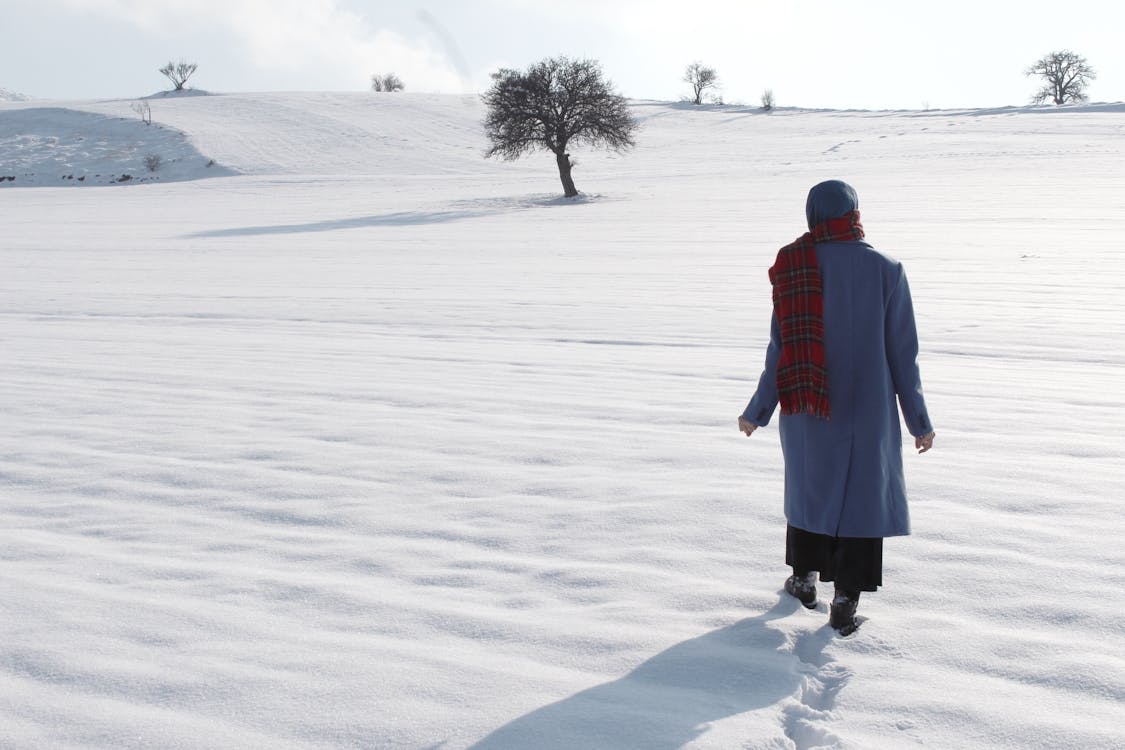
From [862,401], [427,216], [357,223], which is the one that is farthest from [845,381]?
[427,216]

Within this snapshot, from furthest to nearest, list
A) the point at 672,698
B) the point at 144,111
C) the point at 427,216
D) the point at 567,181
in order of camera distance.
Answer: the point at 144,111
the point at 567,181
the point at 427,216
the point at 672,698

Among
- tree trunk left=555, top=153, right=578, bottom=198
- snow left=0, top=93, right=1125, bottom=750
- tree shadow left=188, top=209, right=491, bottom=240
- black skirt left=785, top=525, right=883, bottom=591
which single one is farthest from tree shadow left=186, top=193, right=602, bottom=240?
black skirt left=785, top=525, right=883, bottom=591

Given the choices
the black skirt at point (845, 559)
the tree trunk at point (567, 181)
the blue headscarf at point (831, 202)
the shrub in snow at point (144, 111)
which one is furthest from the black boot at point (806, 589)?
the shrub in snow at point (144, 111)

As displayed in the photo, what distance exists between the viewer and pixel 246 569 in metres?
3.92

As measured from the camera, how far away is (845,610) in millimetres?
3322

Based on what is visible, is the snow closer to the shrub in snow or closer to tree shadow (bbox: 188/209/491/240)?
tree shadow (bbox: 188/209/491/240)

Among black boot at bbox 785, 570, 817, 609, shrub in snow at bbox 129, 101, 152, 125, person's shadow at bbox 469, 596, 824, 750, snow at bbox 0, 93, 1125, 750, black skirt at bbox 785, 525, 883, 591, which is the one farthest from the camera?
shrub in snow at bbox 129, 101, 152, 125

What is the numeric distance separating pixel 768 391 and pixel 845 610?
0.80 meters

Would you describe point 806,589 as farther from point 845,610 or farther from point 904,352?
point 904,352

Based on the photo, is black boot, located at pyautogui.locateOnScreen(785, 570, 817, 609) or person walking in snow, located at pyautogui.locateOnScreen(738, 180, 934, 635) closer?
person walking in snow, located at pyautogui.locateOnScreen(738, 180, 934, 635)

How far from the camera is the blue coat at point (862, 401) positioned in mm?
3156

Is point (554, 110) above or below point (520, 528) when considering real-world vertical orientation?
above

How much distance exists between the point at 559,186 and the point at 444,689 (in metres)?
34.8

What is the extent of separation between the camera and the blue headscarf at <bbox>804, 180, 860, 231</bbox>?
3.12 m
